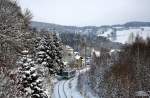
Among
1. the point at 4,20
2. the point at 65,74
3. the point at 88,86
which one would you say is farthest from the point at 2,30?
the point at 65,74

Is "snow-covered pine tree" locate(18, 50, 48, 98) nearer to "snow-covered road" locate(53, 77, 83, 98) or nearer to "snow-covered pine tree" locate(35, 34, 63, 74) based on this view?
"snow-covered road" locate(53, 77, 83, 98)

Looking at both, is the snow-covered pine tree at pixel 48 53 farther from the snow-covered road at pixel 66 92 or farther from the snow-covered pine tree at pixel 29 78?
the snow-covered pine tree at pixel 29 78

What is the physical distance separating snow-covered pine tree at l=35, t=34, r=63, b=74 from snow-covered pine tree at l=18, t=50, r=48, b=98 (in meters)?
23.7

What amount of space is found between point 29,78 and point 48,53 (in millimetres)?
26634

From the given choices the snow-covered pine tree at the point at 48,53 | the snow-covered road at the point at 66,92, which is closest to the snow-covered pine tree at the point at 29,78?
the snow-covered road at the point at 66,92

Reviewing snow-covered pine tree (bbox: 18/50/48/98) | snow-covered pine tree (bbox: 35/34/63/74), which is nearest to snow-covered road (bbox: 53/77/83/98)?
snow-covered pine tree (bbox: 35/34/63/74)

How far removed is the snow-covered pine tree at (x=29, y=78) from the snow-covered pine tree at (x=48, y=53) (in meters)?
23.7

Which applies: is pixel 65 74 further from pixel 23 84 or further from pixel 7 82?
pixel 7 82

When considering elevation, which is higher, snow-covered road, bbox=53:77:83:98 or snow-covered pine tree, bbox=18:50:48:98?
snow-covered pine tree, bbox=18:50:48:98

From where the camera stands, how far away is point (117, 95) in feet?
128

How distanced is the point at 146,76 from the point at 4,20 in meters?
32.2

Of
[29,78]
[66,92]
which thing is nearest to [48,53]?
[66,92]

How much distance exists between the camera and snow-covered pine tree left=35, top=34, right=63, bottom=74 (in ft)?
151

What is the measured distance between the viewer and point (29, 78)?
2084 cm
